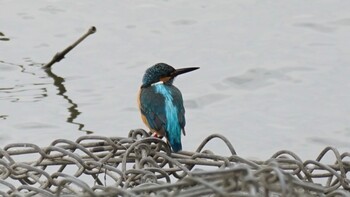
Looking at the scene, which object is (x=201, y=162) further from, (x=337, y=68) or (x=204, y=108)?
(x=337, y=68)

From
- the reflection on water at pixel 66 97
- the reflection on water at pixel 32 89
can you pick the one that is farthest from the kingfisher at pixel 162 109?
the reflection on water at pixel 32 89

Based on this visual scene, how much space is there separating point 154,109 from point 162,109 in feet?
0.19

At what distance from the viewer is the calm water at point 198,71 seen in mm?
8008

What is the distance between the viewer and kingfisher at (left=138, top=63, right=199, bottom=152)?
18.1 ft

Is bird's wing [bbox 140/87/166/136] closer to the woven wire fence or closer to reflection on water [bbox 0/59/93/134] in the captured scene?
the woven wire fence

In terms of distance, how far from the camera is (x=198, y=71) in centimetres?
914

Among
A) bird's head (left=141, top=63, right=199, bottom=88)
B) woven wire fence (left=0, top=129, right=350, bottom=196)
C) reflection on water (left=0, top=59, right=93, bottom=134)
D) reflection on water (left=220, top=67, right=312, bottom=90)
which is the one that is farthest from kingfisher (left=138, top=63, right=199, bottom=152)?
reflection on water (left=220, top=67, right=312, bottom=90)

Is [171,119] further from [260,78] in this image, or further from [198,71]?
[198,71]

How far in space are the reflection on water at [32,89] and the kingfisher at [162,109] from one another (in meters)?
2.11

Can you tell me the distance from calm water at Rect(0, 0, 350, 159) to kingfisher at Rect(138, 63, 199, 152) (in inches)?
58.7

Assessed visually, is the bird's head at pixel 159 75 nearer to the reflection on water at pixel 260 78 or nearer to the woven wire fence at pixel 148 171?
the woven wire fence at pixel 148 171

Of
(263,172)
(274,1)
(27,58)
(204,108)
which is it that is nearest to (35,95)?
(27,58)

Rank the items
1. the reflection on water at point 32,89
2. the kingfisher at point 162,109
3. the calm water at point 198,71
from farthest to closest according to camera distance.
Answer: the reflection on water at point 32,89
the calm water at point 198,71
the kingfisher at point 162,109

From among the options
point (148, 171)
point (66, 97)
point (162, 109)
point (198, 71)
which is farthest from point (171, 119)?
point (198, 71)
